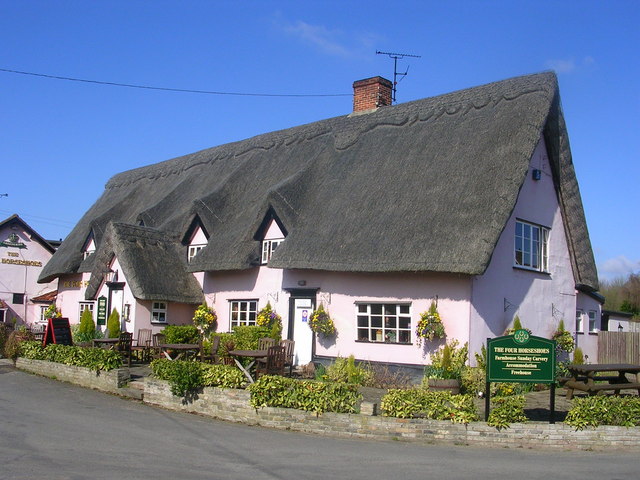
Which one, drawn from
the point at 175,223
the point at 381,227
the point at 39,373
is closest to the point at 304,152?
the point at 175,223

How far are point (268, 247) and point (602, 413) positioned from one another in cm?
1207

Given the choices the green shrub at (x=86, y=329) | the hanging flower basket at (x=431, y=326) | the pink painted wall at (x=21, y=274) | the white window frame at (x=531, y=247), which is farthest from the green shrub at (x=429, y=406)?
the pink painted wall at (x=21, y=274)

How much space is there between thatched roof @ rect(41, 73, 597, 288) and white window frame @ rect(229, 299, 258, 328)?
145cm

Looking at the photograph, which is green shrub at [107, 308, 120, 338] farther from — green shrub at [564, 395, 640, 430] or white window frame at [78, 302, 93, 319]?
green shrub at [564, 395, 640, 430]

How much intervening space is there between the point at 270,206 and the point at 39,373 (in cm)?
799

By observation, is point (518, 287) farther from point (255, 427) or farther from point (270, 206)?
point (255, 427)

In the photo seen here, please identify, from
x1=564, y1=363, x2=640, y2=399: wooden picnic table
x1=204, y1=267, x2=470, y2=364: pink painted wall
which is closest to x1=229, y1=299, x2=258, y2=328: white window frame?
x1=204, y1=267, x2=470, y2=364: pink painted wall

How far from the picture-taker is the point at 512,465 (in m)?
9.45

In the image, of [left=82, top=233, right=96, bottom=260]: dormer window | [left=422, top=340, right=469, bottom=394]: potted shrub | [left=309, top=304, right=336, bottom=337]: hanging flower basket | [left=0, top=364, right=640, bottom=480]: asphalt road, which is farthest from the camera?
[left=82, top=233, right=96, bottom=260]: dormer window

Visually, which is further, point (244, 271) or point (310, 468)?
point (244, 271)

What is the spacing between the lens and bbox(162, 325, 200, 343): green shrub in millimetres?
21047

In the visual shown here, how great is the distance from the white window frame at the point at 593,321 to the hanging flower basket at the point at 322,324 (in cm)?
939

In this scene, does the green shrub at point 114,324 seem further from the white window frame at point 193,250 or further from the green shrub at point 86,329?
the white window frame at point 193,250

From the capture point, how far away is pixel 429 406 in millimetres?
11414
